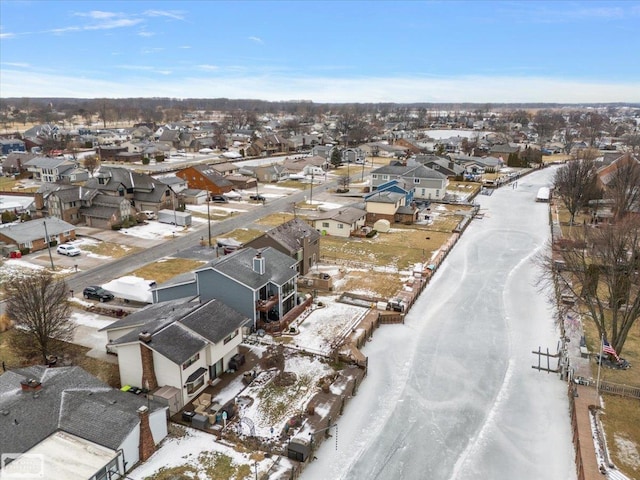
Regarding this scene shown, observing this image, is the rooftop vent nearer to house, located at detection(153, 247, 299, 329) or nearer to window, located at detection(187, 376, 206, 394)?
window, located at detection(187, 376, 206, 394)

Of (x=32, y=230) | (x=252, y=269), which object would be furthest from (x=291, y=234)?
(x=32, y=230)

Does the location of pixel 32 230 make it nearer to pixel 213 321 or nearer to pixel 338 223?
pixel 338 223

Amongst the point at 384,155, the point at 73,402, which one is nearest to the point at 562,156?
the point at 384,155

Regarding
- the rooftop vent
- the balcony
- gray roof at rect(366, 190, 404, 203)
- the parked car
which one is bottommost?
the parked car

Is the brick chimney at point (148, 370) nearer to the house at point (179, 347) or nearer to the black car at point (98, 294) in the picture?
the house at point (179, 347)

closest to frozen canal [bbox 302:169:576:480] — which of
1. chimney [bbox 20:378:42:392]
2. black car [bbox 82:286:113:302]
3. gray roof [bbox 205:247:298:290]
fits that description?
gray roof [bbox 205:247:298:290]

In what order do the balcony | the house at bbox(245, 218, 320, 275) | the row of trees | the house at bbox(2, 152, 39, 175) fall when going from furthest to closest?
the house at bbox(2, 152, 39, 175) → the house at bbox(245, 218, 320, 275) → the balcony → the row of trees
